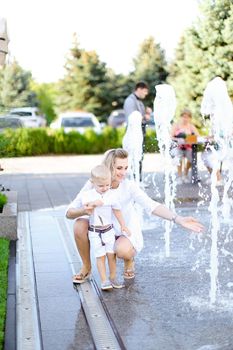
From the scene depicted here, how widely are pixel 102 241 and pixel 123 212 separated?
36cm

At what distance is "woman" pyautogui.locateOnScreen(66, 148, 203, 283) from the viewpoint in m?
5.24

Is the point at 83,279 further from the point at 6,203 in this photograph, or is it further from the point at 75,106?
the point at 75,106

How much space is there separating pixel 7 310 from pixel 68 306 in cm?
47

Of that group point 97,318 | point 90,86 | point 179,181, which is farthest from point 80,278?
point 90,86

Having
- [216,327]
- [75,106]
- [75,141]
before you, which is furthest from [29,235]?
[75,106]

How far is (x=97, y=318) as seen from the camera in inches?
182

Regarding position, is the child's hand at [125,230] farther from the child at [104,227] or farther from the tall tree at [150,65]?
the tall tree at [150,65]

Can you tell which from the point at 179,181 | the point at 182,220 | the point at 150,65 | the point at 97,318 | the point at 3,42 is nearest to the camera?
the point at 97,318

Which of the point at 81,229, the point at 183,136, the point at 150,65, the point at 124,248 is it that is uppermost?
the point at 150,65

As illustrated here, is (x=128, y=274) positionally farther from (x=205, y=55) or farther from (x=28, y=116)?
(x=205, y=55)

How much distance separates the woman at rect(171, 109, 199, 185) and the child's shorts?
736 cm

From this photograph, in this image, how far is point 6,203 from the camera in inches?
323

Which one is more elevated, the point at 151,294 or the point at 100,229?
the point at 100,229

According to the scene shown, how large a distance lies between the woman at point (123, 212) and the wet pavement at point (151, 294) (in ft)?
0.95
